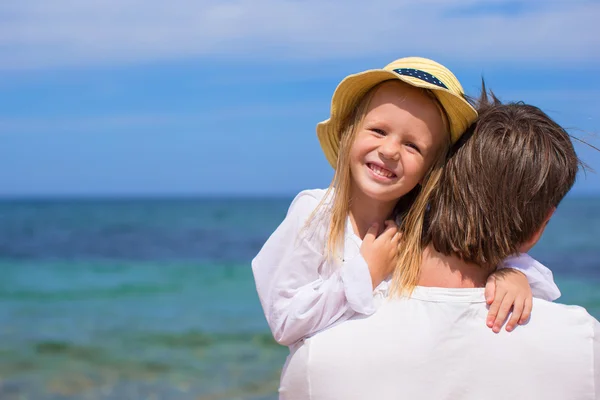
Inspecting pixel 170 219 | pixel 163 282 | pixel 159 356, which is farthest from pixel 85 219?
pixel 159 356

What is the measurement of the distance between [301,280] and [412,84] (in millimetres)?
626

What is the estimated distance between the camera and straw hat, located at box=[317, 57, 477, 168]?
2.16m

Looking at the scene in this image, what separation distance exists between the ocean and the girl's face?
470cm

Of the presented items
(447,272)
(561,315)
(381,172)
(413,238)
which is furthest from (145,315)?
(561,315)

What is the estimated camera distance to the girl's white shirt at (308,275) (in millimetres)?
2074

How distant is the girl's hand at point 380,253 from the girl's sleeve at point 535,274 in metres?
0.30

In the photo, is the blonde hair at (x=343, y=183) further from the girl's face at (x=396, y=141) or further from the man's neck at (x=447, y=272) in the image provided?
the man's neck at (x=447, y=272)

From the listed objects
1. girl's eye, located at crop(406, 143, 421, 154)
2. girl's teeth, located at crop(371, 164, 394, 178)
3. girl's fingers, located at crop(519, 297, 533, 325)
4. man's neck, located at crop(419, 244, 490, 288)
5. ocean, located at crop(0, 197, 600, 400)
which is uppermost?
girl's eye, located at crop(406, 143, 421, 154)

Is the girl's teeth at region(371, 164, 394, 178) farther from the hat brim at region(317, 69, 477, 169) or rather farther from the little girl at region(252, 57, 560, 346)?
the hat brim at region(317, 69, 477, 169)

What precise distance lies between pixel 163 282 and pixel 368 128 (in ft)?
38.1

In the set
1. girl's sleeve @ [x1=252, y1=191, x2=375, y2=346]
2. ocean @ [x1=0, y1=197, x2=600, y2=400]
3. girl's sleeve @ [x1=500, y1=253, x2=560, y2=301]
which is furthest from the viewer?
ocean @ [x1=0, y1=197, x2=600, y2=400]

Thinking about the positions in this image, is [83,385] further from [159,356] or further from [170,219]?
[170,219]

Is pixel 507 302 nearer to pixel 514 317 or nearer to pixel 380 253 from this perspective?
pixel 514 317

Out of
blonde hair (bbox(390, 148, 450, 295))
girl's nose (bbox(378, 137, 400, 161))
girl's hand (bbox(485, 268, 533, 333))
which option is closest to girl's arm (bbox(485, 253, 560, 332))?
girl's hand (bbox(485, 268, 533, 333))
